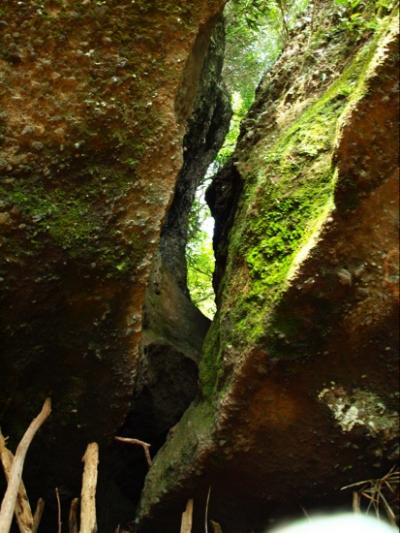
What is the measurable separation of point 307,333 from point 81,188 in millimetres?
1649

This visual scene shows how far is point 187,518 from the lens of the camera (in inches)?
136

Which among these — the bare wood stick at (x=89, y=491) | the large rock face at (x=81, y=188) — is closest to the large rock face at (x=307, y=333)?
the bare wood stick at (x=89, y=491)

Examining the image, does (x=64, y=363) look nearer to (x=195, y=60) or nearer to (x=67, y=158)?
(x=67, y=158)

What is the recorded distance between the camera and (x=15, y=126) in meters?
3.17

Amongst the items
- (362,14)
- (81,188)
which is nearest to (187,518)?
(81,188)

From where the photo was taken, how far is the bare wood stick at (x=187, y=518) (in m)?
3.41

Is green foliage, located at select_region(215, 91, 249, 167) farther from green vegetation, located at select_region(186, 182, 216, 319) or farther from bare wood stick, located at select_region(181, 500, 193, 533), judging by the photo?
bare wood stick, located at select_region(181, 500, 193, 533)

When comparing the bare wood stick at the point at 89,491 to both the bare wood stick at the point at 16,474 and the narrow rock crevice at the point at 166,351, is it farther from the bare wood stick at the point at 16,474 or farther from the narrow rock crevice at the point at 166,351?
the narrow rock crevice at the point at 166,351

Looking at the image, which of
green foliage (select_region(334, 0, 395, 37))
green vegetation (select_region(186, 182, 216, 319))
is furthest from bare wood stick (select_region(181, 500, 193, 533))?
green vegetation (select_region(186, 182, 216, 319))

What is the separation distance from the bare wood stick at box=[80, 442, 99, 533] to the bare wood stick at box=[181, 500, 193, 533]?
1.98 feet

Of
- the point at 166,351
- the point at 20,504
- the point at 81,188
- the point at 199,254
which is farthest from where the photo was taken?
the point at 199,254

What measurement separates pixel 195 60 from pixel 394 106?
1747 millimetres

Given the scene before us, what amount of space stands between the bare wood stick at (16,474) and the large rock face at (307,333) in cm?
92

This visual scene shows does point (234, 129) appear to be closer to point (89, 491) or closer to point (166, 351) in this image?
point (166, 351)
